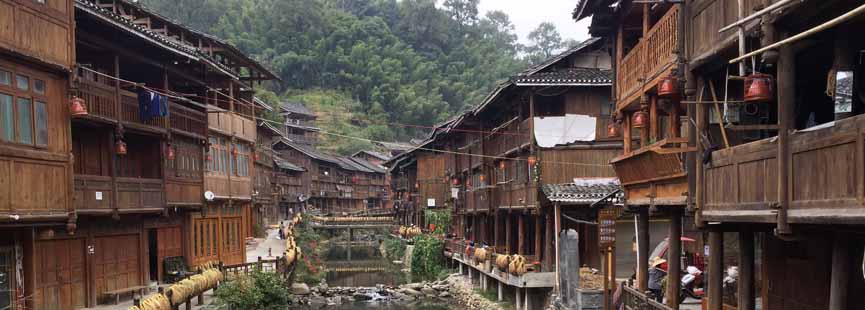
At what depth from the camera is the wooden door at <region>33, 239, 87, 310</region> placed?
68.7ft

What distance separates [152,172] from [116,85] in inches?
190

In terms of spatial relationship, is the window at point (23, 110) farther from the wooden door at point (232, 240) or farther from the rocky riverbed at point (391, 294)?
the rocky riverbed at point (391, 294)

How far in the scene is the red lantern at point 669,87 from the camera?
13656mm

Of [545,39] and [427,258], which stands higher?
[545,39]

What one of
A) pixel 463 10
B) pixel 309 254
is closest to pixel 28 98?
pixel 309 254

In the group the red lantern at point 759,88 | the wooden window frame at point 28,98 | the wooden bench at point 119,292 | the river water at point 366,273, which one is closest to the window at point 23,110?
the wooden window frame at point 28,98

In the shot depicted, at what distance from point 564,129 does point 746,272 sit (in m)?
15.3

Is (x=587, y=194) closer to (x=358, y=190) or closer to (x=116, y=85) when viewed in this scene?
(x=116, y=85)

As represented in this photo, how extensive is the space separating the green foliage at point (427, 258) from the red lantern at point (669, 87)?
3231cm

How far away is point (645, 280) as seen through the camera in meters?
17.8

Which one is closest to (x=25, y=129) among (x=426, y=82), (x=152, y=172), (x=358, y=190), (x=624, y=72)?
(x=152, y=172)

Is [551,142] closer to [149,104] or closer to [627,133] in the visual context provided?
[627,133]

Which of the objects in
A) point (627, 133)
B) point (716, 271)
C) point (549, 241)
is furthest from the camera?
point (549, 241)

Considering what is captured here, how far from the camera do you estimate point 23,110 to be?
1706 centimetres
